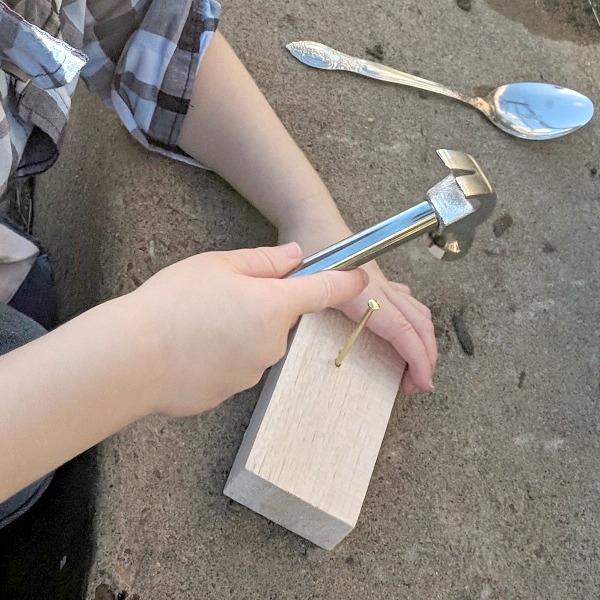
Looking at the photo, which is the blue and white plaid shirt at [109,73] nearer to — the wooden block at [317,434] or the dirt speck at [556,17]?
the wooden block at [317,434]

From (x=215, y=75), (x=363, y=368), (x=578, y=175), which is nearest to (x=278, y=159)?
(x=215, y=75)

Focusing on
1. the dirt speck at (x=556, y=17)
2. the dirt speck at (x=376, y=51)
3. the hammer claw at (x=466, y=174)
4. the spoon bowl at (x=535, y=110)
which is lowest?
the spoon bowl at (x=535, y=110)

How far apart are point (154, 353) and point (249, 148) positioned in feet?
0.92

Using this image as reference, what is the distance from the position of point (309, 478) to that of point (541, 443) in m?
0.26

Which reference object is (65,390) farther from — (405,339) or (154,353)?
(405,339)

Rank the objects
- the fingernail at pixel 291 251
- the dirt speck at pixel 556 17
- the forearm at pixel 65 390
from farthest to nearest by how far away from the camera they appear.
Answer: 1. the dirt speck at pixel 556 17
2. the fingernail at pixel 291 251
3. the forearm at pixel 65 390

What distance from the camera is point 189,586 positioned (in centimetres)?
52

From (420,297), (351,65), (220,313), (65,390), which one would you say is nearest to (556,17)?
(351,65)

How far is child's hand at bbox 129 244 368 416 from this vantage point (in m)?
0.42

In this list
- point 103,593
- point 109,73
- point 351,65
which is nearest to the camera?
point 103,593

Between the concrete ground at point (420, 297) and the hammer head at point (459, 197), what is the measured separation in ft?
0.71

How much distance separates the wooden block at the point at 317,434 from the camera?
1.62ft

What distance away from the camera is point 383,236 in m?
0.43

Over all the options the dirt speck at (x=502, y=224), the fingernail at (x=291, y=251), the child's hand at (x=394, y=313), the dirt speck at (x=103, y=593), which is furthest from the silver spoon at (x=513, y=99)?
the dirt speck at (x=103, y=593)
